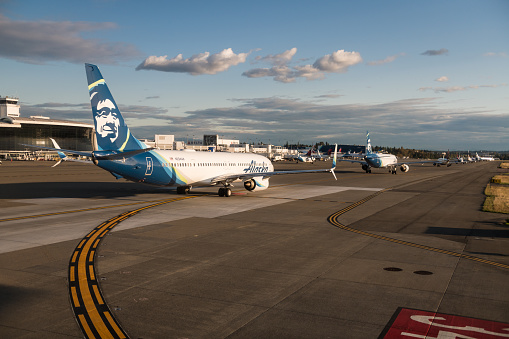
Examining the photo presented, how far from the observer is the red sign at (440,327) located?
30.7 ft

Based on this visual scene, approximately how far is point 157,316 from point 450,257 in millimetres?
12756

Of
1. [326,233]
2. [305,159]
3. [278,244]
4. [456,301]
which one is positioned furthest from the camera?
[305,159]

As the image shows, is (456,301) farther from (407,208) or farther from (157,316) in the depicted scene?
(407,208)

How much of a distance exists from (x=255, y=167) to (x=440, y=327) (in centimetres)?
3799

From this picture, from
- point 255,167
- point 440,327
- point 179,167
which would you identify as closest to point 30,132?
point 255,167

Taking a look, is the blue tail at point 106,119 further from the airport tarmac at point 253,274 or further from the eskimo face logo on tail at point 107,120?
the airport tarmac at point 253,274

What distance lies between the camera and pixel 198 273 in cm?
1419

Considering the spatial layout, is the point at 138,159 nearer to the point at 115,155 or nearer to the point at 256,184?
the point at 115,155

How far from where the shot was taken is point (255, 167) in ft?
155

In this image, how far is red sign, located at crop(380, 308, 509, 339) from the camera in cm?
937

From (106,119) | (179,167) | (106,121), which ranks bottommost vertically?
(179,167)

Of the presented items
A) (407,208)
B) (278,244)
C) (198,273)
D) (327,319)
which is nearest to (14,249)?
(198,273)

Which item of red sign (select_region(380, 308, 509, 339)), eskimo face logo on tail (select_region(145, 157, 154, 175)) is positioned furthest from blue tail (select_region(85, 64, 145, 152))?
red sign (select_region(380, 308, 509, 339))

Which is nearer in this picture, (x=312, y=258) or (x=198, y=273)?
(x=198, y=273)
